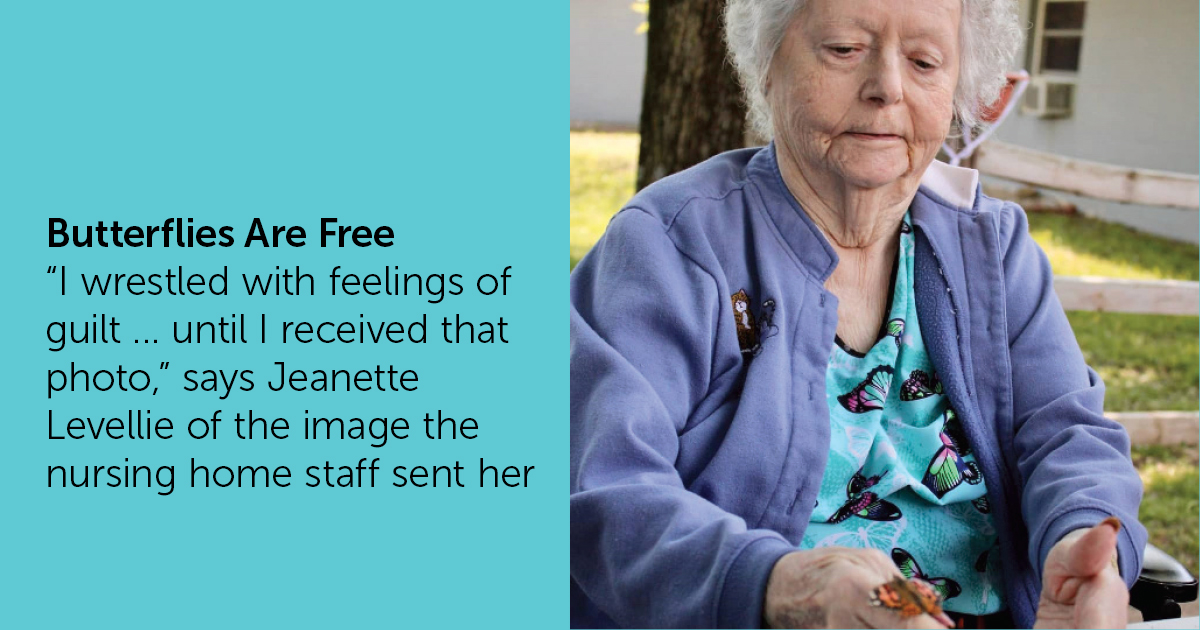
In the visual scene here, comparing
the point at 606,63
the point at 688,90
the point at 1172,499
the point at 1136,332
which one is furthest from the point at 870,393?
the point at 606,63

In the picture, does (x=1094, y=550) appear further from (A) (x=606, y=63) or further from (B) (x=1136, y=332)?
(A) (x=606, y=63)

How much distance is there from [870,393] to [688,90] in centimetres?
178

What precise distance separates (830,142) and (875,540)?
0.66 m

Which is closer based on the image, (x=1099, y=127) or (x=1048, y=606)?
(x=1048, y=606)

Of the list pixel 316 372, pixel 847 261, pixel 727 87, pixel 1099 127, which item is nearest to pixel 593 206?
pixel 1099 127

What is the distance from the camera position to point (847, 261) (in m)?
2.08

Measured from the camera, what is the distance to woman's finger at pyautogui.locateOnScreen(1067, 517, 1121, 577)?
1.58 m

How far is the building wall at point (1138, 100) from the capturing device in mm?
7766

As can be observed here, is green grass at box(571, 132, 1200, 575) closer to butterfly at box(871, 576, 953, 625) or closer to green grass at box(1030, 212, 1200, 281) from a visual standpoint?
green grass at box(1030, 212, 1200, 281)

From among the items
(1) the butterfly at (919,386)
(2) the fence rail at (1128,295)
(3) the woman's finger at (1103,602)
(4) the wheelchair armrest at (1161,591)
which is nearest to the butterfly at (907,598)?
(3) the woman's finger at (1103,602)

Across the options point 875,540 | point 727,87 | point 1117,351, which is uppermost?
point 727,87

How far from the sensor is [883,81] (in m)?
1.92

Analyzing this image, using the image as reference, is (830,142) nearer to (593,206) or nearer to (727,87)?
(727,87)

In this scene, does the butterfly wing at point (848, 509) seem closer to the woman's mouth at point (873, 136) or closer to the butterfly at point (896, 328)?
the butterfly at point (896, 328)
